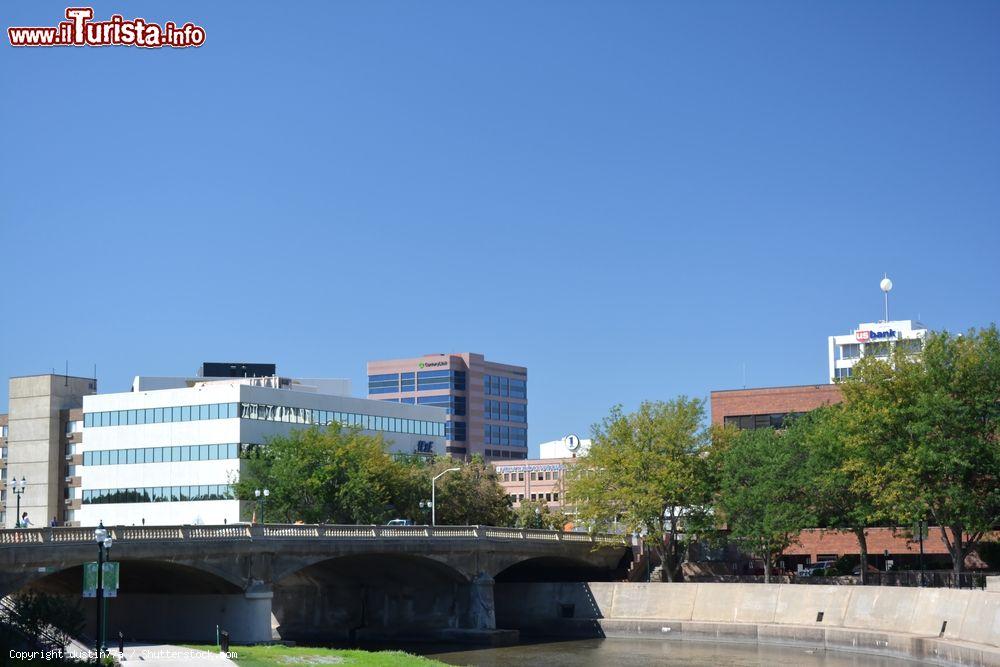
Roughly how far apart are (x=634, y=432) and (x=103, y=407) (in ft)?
176

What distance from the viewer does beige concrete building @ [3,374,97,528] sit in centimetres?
15038

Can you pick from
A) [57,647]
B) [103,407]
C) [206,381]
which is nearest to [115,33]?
[57,647]

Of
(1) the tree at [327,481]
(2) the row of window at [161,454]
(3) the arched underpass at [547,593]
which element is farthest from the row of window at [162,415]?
(3) the arched underpass at [547,593]

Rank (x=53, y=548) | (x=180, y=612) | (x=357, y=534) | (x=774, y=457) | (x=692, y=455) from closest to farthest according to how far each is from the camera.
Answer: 1. (x=53, y=548)
2. (x=180, y=612)
3. (x=357, y=534)
4. (x=774, y=457)
5. (x=692, y=455)

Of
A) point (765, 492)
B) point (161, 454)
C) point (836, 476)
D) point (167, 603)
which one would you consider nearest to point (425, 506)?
point (161, 454)

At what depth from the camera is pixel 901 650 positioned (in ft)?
248

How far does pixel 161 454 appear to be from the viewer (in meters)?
124

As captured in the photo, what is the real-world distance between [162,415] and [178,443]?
3275 mm

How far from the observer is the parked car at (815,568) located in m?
105

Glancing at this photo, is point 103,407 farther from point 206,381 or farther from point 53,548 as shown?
point 53,548

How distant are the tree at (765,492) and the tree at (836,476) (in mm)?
1066

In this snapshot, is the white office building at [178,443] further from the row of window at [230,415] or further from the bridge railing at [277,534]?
the bridge railing at [277,534]

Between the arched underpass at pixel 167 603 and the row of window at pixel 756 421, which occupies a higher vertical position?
the row of window at pixel 756 421

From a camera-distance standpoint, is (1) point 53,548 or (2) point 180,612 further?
(2) point 180,612
